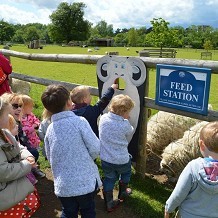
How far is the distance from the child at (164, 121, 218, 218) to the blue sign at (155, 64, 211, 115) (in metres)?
1.04

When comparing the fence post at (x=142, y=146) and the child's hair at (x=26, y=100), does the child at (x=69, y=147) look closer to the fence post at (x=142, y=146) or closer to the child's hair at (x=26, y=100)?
the child's hair at (x=26, y=100)

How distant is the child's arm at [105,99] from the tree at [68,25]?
97081mm

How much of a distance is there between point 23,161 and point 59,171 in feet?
1.06

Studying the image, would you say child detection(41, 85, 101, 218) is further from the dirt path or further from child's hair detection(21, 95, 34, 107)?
child's hair detection(21, 95, 34, 107)

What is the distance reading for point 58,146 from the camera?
9.07ft

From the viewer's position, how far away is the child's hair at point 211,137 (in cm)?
220

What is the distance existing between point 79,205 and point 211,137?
4.61 ft

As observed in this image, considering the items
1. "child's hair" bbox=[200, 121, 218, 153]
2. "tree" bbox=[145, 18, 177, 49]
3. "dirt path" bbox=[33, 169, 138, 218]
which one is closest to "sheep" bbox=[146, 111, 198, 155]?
"dirt path" bbox=[33, 169, 138, 218]

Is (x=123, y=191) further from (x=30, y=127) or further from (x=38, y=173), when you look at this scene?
(x=30, y=127)

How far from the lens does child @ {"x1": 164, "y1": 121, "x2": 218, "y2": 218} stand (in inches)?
87.4

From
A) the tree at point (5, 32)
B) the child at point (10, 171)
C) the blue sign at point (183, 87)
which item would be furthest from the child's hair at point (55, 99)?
the tree at point (5, 32)

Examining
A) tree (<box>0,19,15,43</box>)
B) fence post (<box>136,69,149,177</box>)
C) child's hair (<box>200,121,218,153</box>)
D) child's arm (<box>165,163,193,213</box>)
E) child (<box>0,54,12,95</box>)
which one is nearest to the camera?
child's hair (<box>200,121,218,153</box>)

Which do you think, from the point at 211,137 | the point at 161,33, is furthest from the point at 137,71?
the point at 161,33

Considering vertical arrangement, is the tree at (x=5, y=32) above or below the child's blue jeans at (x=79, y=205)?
above
